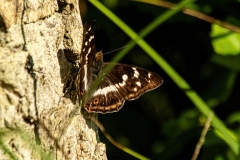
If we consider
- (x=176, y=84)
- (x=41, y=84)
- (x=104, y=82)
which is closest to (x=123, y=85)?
(x=104, y=82)

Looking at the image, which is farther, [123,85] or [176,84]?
[176,84]

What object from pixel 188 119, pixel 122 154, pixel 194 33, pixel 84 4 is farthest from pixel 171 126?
pixel 84 4

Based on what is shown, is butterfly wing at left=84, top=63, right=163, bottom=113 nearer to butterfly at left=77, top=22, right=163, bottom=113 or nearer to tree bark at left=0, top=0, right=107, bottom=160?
butterfly at left=77, top=22, right=163, bottom=113

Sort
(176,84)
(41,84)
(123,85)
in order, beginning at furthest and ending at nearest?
1. (176,84)
2. (123,85)
3. (41,84)

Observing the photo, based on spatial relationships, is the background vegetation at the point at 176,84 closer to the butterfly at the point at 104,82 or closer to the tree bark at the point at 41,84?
the butterfly at the point at 104,82

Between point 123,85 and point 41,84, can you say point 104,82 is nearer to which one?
point 123,85

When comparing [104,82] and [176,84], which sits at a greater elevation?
[176,84]
